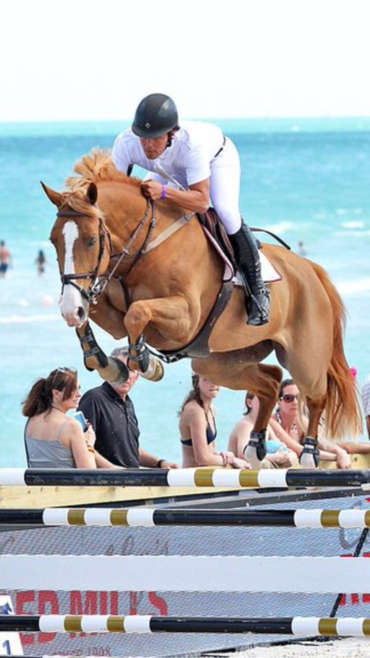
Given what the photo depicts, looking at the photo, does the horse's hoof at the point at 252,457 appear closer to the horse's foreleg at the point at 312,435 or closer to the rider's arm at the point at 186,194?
the horse's foreleg at the point at 312,435

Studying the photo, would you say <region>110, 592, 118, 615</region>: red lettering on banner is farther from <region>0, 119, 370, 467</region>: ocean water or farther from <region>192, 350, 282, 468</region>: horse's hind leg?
<region>0, 119, 370, 467</region>: ocean water

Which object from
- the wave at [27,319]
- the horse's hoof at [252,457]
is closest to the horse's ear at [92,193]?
the horse's hoof at [252,457]

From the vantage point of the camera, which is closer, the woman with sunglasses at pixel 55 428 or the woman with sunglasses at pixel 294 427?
the woman with sunglasses at pixel 55 428

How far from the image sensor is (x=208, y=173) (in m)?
6.34

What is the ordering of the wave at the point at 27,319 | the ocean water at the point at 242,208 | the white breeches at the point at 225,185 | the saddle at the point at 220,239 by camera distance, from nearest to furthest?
the white breeches at the point at 225,185 → the saddle at the point at 220,239 → the ocean water at the point at 242,208 → the wave at the point at 27,319

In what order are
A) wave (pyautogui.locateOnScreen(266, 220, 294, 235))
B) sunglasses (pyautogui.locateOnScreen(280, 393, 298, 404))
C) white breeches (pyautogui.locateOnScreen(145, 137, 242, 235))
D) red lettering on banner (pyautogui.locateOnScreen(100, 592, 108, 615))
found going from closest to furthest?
1. red lettering on banner (pyautogui.locateOnScreen(100, 592, 108, 615))
2. white breeches (pyautogui.locateOnScreen(145, 137, 242, 235))
3. sunglasses (pyautogui.locateOnScreen(280, 393, 298, 404))
4. wave (pyautogui.locateOnScreen(266, 220, 294, 235))

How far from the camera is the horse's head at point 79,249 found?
583cm

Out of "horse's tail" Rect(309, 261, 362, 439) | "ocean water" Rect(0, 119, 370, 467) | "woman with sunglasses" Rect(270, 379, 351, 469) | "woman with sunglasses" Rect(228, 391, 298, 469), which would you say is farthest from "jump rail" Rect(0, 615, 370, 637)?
"ocean water" Rect(0, 119, 370, 467)

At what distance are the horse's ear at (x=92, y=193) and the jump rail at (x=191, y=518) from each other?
5.59 ft

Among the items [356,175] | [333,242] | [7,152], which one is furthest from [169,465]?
[7,152]

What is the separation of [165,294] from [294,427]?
237 centimetres

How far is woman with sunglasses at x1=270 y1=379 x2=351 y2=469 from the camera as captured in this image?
793 cm

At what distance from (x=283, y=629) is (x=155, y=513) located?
560 mm

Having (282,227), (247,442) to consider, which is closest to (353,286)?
(282,227)
